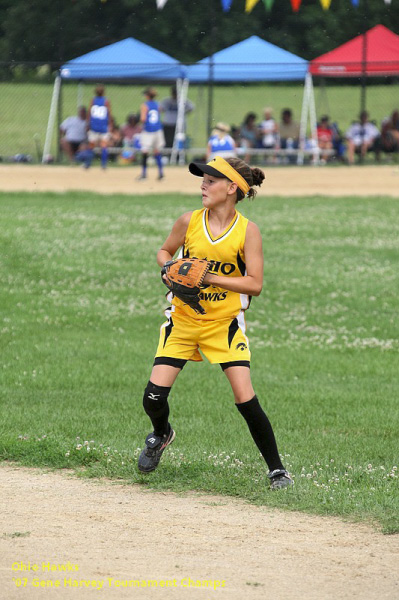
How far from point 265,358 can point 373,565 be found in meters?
5.60

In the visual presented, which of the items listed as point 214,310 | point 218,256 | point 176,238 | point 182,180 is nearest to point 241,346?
point 214,310

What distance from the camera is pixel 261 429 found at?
602cm

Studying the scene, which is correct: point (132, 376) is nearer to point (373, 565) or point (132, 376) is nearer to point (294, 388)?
point (294, 388)

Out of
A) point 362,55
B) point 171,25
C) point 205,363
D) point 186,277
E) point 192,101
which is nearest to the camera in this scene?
point 186,277

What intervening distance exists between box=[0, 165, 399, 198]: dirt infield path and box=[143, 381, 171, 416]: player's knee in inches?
617

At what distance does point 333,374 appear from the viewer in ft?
31.9

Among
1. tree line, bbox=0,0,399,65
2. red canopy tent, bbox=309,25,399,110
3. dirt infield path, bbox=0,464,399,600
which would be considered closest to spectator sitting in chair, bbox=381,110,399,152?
red canopy tent, bbox=309,25,399,110

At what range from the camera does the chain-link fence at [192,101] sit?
99.2 feet

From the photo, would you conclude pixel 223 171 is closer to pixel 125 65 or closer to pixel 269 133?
pixel 125 65

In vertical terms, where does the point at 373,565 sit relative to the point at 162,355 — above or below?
below

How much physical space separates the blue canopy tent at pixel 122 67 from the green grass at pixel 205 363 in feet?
31.2

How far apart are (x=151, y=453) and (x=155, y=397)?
18.5 inches

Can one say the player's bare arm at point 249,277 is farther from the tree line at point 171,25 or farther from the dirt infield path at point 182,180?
the tree line at point 171,25

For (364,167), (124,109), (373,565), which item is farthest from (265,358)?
(124,109)
